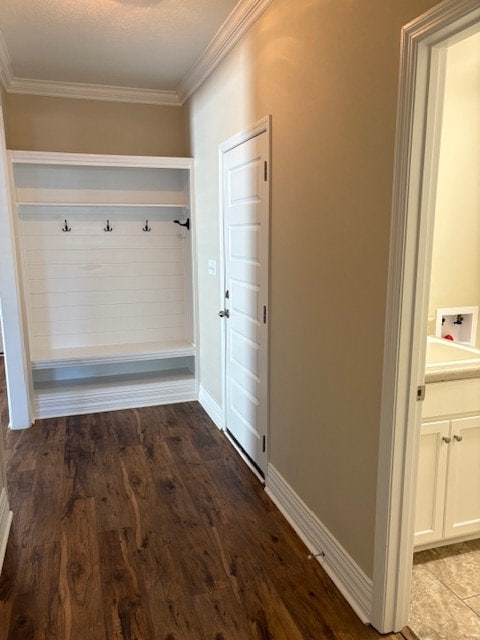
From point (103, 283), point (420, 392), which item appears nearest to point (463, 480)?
point (420, 392)

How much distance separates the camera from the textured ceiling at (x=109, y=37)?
2.50m

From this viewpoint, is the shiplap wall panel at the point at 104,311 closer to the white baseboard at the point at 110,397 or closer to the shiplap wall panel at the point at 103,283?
the shiplap wall panel at the point at 103,283

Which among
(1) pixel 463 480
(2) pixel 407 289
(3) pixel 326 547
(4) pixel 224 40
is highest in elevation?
(4) pixel 224 40

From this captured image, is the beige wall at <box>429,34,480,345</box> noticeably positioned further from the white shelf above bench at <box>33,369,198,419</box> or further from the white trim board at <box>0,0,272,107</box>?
the white shelf above bench at <box>33,369,198,419</box>

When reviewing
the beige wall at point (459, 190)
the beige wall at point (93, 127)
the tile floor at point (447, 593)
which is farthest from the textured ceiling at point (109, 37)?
the tile floor at point (447, 593)

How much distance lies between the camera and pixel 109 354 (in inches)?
157

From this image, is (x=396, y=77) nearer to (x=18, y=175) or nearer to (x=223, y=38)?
(x=223, y=38)

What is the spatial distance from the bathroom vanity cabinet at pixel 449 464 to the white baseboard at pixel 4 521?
1939mm

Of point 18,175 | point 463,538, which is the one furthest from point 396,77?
point 18,175

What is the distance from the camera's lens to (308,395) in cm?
218

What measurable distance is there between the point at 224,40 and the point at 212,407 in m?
2.68

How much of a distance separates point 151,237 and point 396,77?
3155 millimetres

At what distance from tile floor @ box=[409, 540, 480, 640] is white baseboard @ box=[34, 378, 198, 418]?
99.4 inches

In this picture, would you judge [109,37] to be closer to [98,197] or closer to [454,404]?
[98,197]
